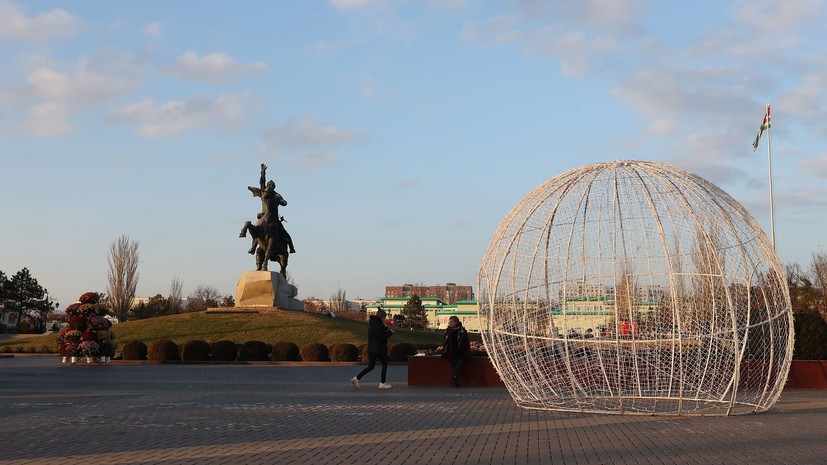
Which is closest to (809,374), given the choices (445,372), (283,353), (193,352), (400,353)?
(445,372)

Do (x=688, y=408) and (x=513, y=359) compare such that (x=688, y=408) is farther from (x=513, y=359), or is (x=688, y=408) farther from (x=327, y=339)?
(x=327, y=339)

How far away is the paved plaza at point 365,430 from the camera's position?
30.3ft

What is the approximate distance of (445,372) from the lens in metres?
20.5

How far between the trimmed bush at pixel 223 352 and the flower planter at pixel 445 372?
15.0m

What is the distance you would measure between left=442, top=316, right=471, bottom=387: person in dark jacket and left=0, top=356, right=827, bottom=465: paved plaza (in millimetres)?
1204

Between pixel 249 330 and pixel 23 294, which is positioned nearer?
pixel 249 330

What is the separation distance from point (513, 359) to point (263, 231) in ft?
128

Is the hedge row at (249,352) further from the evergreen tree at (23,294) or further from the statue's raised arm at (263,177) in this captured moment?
the evergreen tree at (23,294)

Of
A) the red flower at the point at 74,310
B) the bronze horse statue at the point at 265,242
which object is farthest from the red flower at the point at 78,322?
the bronze horse statue at the point at 265,242

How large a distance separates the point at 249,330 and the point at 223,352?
11.6 metres

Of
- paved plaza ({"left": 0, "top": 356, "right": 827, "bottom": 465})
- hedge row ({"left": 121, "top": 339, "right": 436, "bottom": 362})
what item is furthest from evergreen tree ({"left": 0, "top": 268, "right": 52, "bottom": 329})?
paved plaza ({"left": 0, "top": 356, "right": 827, "bottom": 465})

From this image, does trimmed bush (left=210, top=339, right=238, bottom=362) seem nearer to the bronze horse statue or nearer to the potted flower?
the potted flower

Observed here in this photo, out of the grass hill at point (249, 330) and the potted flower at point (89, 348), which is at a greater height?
the grass hill at point (249, 330)

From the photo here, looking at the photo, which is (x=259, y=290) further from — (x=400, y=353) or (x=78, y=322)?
(x=400, y=353)
